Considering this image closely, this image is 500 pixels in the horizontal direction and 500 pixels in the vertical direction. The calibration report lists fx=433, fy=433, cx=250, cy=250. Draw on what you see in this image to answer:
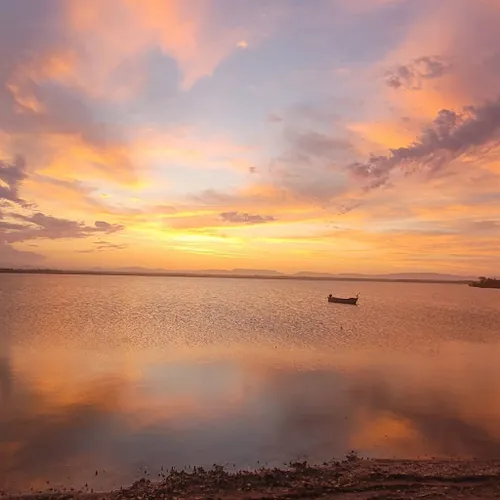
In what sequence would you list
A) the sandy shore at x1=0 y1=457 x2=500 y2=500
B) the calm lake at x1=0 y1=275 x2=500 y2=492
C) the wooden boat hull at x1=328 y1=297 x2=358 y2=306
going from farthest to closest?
the wooden boat hull at x1=328 y1=297 x2=358 y2=306
the calm lake at x1=0 y1=275 x2=500 y2=492
the sandy shore at x1=0 y1=457 x2=500 y2=500

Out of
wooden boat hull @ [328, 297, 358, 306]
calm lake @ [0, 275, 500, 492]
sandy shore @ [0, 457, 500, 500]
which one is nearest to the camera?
sandy shore @ [0, 457, 500, 500]

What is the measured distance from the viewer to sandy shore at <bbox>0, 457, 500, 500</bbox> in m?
12.0

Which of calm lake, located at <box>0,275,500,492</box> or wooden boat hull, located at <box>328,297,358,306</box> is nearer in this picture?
calm lake, located at <box>0,275,500,492</box>

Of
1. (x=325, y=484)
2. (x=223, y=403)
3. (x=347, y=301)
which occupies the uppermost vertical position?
(x=347, y=301)

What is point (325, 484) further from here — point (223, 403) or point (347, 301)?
point (347, 301)

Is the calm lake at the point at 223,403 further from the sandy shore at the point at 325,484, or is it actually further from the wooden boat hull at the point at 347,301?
the wooden boat hull at the point at 347,301

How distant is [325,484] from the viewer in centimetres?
1273

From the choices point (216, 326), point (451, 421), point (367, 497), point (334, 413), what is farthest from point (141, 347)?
point (367, 497)

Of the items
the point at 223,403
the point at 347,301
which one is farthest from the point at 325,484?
the point at 347,301

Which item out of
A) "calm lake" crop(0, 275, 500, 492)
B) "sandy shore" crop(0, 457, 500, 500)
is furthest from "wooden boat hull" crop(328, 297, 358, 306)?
"sandy shore" crop(0, 457, 500, 500)

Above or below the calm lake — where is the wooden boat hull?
above

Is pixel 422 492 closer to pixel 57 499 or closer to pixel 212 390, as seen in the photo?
pixel 57 499

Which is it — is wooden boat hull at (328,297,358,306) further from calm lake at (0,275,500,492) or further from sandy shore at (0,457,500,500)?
sandy shore at (0,457,500,500)

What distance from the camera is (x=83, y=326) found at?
1998 inches
